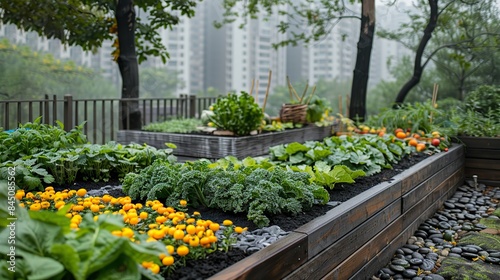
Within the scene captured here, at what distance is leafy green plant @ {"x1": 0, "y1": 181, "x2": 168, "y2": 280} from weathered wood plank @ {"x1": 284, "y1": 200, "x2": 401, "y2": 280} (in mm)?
814

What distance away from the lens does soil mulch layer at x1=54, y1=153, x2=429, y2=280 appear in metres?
1.82

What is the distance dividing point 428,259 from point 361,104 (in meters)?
4.13

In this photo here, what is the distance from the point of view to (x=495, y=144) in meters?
5.77

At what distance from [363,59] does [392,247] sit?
4.31 m

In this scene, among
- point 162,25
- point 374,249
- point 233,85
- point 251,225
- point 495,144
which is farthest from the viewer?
point 233,85

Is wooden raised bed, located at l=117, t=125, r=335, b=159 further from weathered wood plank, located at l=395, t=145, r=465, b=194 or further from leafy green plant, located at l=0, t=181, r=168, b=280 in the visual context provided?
leafy green plant, located at l=0, t=181, r=168, b=280

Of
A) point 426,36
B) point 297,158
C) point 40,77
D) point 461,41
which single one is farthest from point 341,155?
point 40,77

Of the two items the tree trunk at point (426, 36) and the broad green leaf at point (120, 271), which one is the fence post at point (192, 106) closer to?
the tree trunk at point (426, 36)

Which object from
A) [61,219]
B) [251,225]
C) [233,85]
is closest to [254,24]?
[233,85]

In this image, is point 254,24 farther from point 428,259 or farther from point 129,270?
point 129,270

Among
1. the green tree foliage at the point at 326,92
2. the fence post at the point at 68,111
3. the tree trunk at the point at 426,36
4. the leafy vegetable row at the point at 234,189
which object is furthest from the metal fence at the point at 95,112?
the tree trunk at the point at 426,36

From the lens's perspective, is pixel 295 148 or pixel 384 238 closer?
pixel 384 238

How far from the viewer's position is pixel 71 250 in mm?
1427

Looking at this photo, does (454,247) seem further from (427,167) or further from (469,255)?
(427,167)
